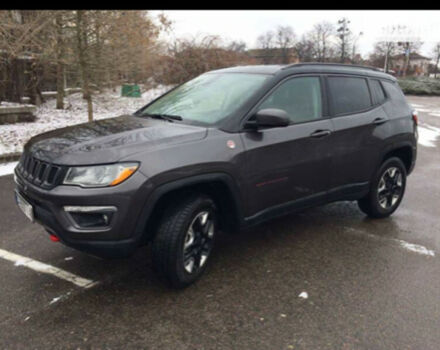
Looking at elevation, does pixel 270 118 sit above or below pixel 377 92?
below

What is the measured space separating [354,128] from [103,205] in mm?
2760

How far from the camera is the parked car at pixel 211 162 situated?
2.77m

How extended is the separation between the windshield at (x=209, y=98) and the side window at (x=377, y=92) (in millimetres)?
1616

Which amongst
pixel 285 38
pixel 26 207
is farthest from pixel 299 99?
pixel 285 38

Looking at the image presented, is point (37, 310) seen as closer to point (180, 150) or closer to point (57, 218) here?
point (57, 218)

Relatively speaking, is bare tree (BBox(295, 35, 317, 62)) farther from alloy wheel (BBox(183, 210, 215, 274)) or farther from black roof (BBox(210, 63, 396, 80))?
alloy wheel (BBox(183, 210, 215, 274))

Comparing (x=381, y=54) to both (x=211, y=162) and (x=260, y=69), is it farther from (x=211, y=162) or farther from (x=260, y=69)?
(x=211, y=162)

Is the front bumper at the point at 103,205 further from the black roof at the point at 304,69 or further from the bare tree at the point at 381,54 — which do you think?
the bare tree at the point at 381,54

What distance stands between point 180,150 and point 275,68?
147 cm

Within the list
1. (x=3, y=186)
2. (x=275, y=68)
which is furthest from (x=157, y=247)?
(x=3, y=186)

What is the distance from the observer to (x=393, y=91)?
495 centimetres

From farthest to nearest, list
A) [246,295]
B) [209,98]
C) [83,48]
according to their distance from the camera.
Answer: [83,48] < [209,98] < [246,295]

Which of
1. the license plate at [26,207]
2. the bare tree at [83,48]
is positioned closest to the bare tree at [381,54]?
the bare tree at [83,48]
